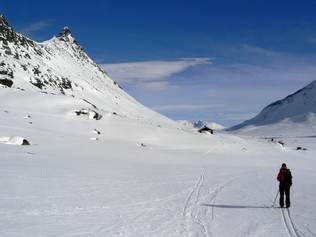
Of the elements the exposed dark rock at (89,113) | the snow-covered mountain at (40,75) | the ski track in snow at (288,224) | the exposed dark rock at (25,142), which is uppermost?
the snow-covered mountain at (40,75)

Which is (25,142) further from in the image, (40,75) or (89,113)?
(40,75)

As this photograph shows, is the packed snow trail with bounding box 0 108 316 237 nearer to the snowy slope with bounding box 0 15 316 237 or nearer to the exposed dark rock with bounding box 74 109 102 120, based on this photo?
→ the snowy slope with bounding box 0 15 316 237

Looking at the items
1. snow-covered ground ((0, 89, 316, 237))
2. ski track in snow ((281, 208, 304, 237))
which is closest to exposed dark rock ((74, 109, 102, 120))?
snow-covered ground ((0, 89, 316, 237))

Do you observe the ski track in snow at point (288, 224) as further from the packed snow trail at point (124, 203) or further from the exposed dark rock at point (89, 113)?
the exposed dark rock at point (89, 113)

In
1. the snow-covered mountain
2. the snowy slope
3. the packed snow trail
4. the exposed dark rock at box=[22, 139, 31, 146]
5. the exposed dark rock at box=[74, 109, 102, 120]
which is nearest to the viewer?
the packed snow trail

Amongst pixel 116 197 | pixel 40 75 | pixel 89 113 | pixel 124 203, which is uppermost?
pixel 40 75

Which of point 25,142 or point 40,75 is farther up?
point 40,75

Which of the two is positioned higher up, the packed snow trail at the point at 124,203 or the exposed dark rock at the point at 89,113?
the exposed dark rock at the point at 89,113

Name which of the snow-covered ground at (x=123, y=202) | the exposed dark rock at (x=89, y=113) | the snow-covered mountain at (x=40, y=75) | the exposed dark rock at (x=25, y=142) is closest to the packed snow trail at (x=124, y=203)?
the snow-covered ground at (x=123, y=202)

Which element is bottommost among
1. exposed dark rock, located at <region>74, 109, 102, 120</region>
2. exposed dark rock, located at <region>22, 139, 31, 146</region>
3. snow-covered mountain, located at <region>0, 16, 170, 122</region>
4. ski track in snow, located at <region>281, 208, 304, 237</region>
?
ski track in snow, located at <region>281, 208, 304, 237</region>

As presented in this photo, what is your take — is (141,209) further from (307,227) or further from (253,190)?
(253,190)

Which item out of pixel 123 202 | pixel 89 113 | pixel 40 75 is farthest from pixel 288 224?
pixel 40 75

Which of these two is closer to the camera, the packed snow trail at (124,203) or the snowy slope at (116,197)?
the packed snow trail at (124,203)

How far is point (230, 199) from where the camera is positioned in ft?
81.4
